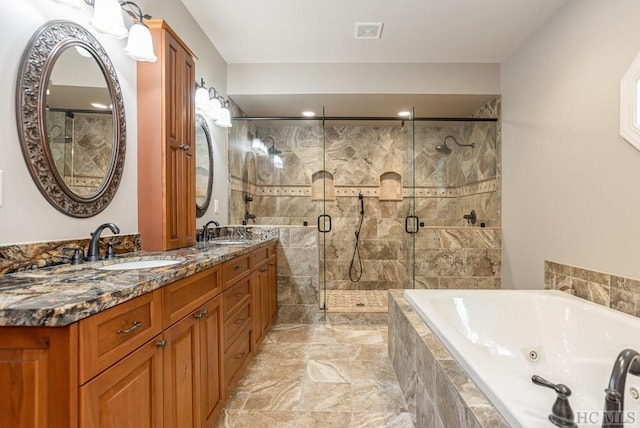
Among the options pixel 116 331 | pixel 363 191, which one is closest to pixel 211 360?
pixel 116 331

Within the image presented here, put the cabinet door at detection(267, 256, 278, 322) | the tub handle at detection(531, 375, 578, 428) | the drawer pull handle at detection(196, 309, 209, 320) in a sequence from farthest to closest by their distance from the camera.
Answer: the cabinet door at detection(267, 256, 278, 322)
the drawer pull handle at detection(196, 309, 209, 320)
the tub handle at detection(531, 375, 578, 428)

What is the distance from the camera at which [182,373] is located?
119cm

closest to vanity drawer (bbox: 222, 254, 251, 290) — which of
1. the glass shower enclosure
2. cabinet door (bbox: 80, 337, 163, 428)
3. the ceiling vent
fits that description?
cabinet door (bbox: 80, 337, 163, 428)

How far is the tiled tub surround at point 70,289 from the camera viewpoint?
0.65 m

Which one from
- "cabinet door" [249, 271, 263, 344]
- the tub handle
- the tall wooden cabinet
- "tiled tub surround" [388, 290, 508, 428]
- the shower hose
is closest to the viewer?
the tub handle

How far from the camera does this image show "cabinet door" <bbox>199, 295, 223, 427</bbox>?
139cm

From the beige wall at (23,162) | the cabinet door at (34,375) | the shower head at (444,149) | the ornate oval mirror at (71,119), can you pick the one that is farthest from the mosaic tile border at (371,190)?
the cabinet door at (34,375)

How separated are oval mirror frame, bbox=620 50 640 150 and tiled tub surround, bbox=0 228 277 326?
2339mm

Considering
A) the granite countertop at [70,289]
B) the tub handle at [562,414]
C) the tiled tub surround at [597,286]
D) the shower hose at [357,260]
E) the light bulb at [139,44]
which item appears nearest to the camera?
the granite countertop at [70,289]

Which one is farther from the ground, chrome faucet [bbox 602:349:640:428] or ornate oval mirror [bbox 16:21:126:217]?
ornate oval mirror [bbox 16:21:126:217]

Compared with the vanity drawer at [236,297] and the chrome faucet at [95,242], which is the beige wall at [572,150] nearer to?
the vanity drawer at [236,297]

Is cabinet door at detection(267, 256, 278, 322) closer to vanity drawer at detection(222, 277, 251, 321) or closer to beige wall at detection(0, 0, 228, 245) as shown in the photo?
vanity drawer at detection(222, 277, 251, 321)

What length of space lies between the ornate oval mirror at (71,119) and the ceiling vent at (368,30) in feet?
6.08

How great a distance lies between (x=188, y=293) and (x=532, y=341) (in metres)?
1.94
